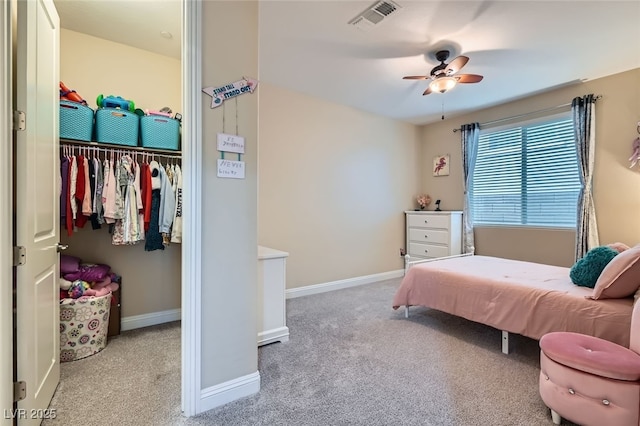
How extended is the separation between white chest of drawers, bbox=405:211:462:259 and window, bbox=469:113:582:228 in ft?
1.60

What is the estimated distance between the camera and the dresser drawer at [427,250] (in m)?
4.39

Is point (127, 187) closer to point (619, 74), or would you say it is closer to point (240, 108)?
point (240, 108)

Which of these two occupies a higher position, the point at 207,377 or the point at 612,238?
the point at 612,238

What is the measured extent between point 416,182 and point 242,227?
14.0 feet

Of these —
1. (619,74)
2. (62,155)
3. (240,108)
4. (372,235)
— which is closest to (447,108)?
(619,74)

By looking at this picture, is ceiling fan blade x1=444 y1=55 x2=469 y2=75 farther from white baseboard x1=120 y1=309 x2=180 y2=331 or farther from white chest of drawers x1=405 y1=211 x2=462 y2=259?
white baseboard x1=120 y1=309 x2=180 y2=331

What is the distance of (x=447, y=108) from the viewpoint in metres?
4.36

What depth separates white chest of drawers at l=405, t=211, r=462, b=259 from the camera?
4.34 metres

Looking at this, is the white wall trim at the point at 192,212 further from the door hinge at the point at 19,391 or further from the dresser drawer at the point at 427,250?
the dresser drawer at the point at 427,250

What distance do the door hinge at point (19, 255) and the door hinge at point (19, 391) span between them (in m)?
0.55

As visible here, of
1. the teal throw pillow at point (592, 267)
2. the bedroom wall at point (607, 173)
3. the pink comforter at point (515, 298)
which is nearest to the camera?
the pink comforter at point (515, 298)

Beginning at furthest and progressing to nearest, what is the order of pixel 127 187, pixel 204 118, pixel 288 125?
pixel 288 125
pixel 127 187
pixel 204 118

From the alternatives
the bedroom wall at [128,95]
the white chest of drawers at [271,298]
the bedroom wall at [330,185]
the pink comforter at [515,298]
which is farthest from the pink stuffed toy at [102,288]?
the pink comforter at [515,298]

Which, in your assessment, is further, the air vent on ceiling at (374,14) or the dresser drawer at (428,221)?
the dresser drawer at (428,221)
